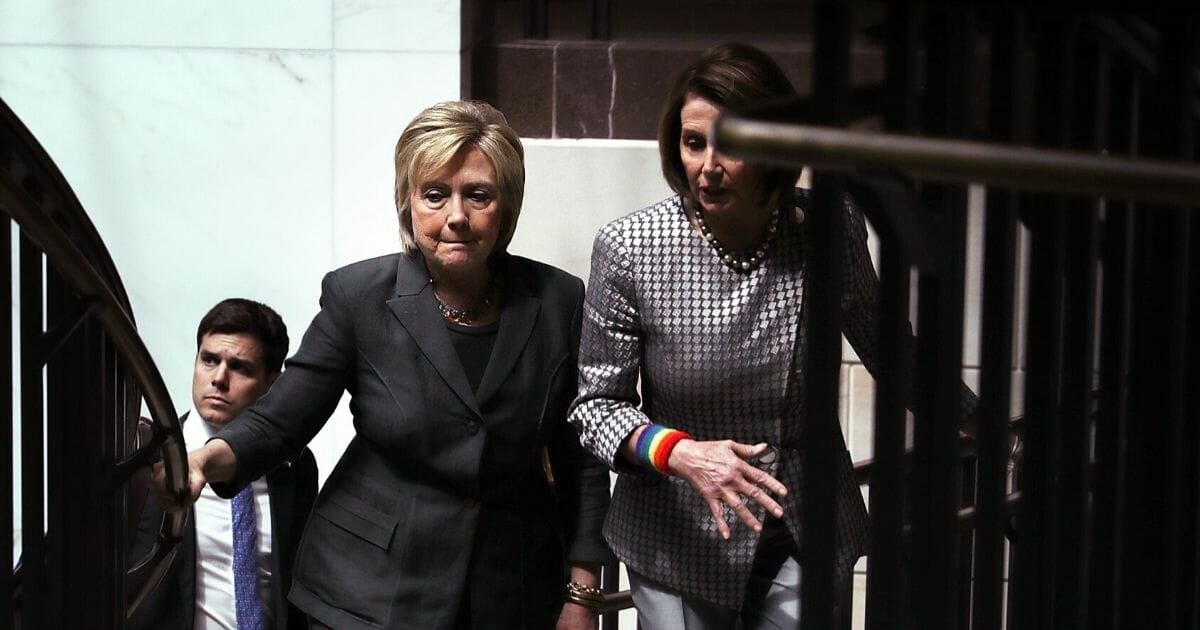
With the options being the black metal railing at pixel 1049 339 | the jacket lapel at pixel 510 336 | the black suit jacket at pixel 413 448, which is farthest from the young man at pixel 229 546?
the black metal railing at pixel 1049 339

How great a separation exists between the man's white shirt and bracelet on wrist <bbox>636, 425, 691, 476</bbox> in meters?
1.35

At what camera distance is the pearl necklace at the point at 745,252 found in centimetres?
302

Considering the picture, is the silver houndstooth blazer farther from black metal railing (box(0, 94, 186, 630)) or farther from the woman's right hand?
black metal railing (box(0, 94, 186, 630))

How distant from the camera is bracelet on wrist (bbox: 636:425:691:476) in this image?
115 inches

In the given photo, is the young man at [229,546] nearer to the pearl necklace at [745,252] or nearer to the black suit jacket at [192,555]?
the black suit jacket at [192,555]

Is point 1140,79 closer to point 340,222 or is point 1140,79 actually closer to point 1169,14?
point 1169,14

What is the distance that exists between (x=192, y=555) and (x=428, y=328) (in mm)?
1072

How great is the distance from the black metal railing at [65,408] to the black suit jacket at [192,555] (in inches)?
29.1

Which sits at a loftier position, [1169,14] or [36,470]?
[1169,14]

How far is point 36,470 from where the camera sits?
9.47 feet

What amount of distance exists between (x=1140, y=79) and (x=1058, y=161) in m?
0.53

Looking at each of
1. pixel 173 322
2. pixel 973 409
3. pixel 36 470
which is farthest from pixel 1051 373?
pixel 173 322

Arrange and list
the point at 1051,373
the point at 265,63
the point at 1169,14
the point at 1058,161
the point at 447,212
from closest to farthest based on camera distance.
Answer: the point at 1058,161, the point at 1169,14, the point at 1051,373, the point at 447,212, the point at 265,63

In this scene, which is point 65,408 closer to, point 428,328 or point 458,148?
point 428,328
